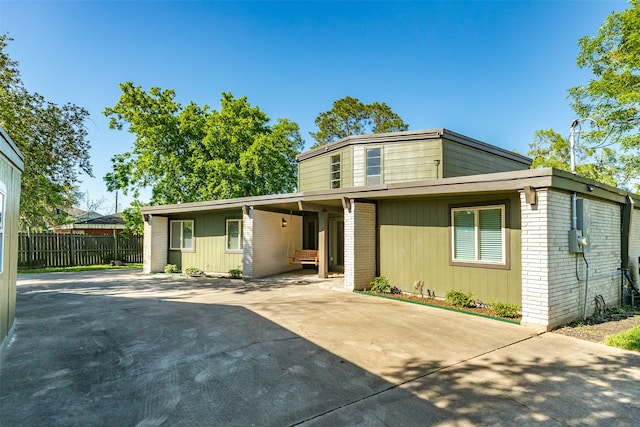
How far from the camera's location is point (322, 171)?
13.8m

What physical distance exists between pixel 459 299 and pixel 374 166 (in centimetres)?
653

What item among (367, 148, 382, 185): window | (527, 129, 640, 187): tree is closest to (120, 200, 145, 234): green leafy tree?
(367, 148, 382, 185): window

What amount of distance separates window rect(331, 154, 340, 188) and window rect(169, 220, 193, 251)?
6.51 m

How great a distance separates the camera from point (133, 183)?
63.5ft

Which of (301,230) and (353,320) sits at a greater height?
(301,230)

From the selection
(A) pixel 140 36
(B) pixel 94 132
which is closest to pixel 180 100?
(B) pixel 94 132

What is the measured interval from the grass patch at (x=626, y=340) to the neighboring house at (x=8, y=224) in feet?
28.6

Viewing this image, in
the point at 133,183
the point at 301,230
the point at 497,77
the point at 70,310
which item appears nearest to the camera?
the point at 70,310

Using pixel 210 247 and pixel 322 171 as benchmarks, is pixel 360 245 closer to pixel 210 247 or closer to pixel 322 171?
pixel 322 171

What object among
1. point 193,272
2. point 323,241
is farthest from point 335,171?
point 193,272

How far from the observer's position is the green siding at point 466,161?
11.6 m

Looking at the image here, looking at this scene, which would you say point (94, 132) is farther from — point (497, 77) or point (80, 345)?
point (497, 77)

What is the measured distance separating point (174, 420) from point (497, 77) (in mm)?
18497

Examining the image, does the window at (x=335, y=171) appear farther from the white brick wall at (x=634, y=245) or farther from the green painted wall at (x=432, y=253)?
the white brick wall at (x=634, y=245)
